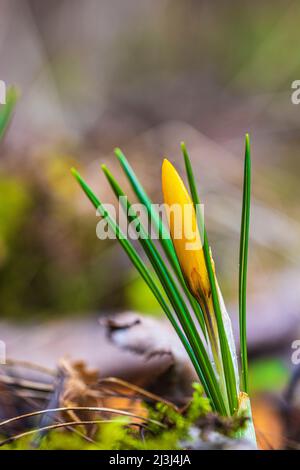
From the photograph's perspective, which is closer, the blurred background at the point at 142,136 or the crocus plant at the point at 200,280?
the crocus plant at the point at 200,280

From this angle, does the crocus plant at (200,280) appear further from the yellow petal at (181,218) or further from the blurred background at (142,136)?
the blurred background at (142,136)

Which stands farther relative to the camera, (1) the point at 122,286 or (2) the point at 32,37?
(2) the point at 32,37

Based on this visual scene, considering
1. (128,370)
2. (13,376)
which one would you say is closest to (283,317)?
(128,370)

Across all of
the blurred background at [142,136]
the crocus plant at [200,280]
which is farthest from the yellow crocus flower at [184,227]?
the blurred background at [142,136]

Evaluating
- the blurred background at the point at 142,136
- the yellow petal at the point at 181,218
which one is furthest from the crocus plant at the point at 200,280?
the blurred background at the point at 142,136

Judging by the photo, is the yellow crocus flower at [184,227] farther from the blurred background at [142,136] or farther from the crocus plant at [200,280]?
the blurred background at [142,136]

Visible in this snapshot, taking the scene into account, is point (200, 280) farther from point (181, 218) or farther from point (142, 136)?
point (142, 136)

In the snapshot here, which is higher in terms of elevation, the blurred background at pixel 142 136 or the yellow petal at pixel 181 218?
the blurred background at pixel 142 136

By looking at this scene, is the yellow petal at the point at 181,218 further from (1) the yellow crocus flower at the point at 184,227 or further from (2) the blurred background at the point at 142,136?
(2) the blurred background at the point at 142,136

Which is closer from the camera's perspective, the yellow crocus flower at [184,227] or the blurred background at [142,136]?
the yellow crocus flower at [184,227]
